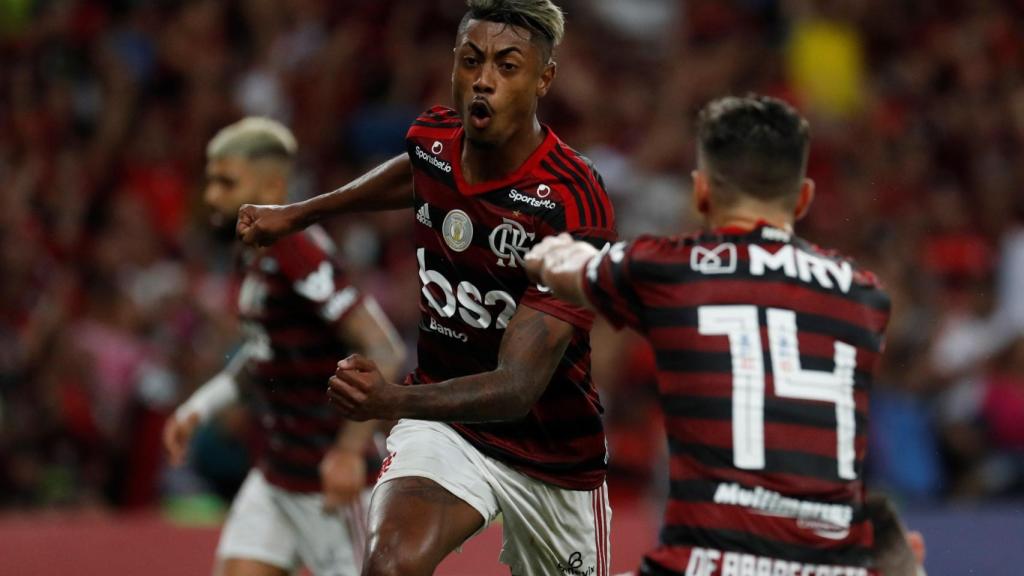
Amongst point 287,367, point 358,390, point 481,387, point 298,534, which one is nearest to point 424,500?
point 481,387

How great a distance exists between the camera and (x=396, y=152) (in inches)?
460

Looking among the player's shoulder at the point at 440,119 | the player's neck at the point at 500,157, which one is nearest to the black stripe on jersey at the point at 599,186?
the player's neck at the point at 500,157

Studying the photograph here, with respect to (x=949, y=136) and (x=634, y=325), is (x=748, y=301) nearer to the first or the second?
(x=634, y=325)

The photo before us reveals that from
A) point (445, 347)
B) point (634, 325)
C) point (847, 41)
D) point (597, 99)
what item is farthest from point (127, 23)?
point (634, 325)

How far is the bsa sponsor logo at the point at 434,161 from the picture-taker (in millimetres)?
4855

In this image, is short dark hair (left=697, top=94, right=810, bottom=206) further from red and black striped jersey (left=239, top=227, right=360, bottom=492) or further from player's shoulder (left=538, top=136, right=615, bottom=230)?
red and black striped jersey (left=239, top=227, right=360, bottom=492)

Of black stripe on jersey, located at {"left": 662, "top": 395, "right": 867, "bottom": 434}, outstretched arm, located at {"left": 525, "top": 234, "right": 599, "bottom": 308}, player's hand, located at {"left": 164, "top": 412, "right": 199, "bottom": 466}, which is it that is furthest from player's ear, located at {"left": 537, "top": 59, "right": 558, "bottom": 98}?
player's hand, located at {"left": 164, "top": 412, "right": 199, "bottom": 466}

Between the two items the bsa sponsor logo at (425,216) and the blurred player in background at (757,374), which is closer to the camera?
the blurred player in background at (757,374)

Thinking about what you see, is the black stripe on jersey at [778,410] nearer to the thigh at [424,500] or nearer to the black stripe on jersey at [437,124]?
the thigh at [424,500]

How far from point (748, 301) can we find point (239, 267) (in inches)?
131

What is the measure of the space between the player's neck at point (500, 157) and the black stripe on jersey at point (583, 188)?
0.27 feet

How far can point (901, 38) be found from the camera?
41.8 ft

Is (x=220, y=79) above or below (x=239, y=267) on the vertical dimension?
above

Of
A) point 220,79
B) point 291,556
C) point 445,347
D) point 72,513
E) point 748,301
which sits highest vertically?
point 220,79
